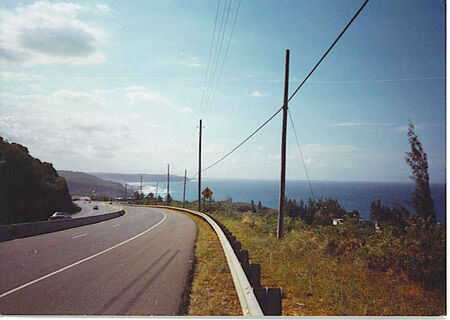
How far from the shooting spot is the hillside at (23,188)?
26220mm

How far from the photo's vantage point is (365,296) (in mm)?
5918

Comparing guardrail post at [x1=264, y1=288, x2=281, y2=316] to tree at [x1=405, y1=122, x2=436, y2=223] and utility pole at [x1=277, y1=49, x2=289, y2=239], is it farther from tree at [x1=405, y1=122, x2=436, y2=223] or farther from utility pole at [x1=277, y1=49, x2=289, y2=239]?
utility pole at [x1=277, y1=49, x2=289, y2=239]

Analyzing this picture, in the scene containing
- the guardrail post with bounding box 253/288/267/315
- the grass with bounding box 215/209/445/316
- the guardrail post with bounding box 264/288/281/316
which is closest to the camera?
the guardrail post with bounding box 264/288/281/316

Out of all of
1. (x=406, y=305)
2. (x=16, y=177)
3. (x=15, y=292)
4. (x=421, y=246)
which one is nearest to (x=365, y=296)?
(x=406, y=305)

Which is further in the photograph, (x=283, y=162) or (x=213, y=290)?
(x=283, y=162)

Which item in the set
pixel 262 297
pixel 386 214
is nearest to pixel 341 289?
pixel 262 297

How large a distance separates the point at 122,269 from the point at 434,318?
746 cm

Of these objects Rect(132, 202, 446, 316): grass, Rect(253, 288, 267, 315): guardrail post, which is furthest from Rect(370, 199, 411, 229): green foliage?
Rect(253, 288, 267, 315): guardrail post

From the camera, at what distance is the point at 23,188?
3309cm

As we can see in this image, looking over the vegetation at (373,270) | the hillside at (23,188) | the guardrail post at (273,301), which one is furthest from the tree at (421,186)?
the hillside at (23,188)

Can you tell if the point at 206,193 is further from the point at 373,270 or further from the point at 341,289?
the point at 341,289

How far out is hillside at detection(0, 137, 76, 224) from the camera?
26.2m

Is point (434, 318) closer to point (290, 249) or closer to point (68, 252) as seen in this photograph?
point (290, 249)

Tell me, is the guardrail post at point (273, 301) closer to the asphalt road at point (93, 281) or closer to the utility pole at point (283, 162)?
the asphalt road at point (93, 281)
